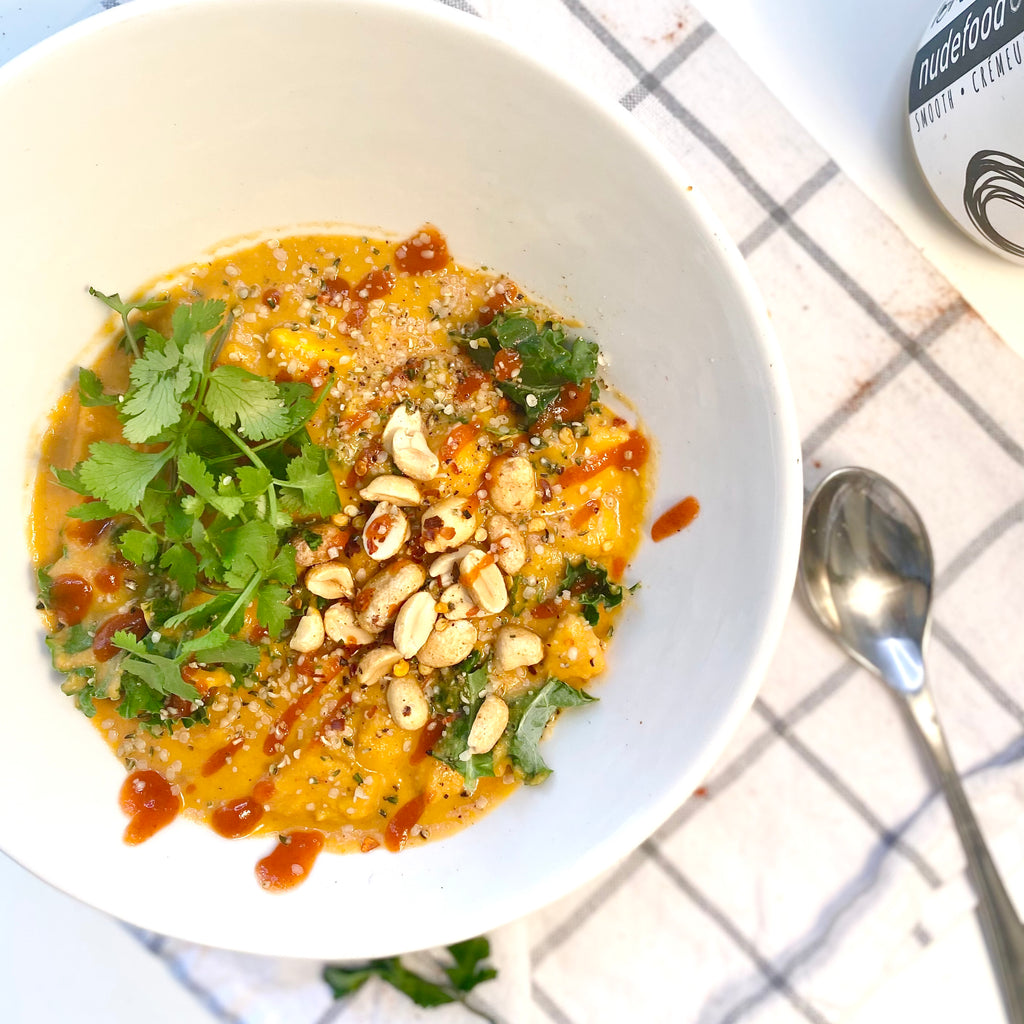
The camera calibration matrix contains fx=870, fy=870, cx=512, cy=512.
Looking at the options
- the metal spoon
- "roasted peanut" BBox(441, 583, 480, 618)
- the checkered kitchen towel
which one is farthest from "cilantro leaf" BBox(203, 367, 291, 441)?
the metal spoon

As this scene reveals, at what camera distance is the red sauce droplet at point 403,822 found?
6.36 feet

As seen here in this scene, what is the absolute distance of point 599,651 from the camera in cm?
196

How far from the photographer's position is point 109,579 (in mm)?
1926

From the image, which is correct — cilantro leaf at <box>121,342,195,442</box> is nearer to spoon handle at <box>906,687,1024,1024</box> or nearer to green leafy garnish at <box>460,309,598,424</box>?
green leafy garnish at <box>460,309,598,424</box>

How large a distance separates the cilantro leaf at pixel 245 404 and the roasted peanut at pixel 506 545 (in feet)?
1.59

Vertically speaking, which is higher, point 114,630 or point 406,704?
point 406,704

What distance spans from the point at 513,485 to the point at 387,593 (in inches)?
13.7

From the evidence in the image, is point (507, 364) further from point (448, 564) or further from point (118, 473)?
point (118, 473)

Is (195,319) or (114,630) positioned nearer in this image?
(195,319)

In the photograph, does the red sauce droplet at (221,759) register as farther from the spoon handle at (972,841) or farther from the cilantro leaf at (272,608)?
the spoon handle at (972,841)

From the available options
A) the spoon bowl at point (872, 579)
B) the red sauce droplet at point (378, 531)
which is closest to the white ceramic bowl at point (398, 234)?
the spoon bowl at point (872, 579)

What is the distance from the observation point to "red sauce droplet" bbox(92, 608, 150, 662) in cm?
189

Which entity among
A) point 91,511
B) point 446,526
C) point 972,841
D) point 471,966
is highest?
point 972,841

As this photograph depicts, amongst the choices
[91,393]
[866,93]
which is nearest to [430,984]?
[91,393]
